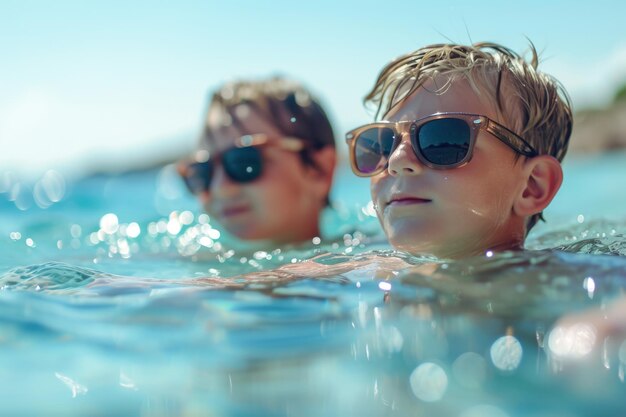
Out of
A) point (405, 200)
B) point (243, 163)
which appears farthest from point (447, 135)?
point (243, 163)

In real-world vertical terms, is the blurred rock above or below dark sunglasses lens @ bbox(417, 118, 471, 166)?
below

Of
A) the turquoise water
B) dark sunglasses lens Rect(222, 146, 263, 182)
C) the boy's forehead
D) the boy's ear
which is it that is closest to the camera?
the turquoise water

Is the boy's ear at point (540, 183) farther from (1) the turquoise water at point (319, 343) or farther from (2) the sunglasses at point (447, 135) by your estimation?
(1) the turquoise water at point (319, 343)

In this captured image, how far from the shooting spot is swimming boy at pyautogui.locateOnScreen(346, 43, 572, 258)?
284 centimetres

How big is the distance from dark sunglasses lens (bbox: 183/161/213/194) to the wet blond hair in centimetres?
186

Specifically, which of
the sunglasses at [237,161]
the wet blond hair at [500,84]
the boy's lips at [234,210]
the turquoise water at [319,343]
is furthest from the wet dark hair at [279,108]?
the turquoise water at [319,343]

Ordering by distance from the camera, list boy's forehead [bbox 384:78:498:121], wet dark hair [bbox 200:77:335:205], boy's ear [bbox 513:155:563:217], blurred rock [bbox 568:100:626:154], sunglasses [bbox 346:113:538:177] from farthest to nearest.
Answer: blurred rock [bbox 568:100:626:154]
wet dark hair [bbox 200:77:335:205]
boy's ear [bbox 513:155:563:217]
boy's forehead [bbox 384:78:498:121]
sunglasses [bbox 346:113:538:177]

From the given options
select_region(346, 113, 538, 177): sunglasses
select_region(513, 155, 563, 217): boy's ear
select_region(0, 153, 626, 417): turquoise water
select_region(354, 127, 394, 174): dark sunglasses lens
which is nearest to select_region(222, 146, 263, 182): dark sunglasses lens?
select_region(354, 127, 394, 174): dark sunglasses lens

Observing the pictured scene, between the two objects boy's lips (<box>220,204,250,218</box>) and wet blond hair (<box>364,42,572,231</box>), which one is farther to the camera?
boy's lips (<box>220,204,250,218</box>)

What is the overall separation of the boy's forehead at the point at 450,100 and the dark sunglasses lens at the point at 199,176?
2249mm

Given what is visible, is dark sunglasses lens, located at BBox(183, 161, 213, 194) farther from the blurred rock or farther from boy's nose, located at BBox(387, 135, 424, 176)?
the blurred rock

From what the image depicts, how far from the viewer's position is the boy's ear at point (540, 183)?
10.0ft

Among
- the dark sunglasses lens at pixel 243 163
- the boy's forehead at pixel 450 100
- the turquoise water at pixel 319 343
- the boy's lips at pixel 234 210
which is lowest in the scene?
the turquoise water at pixel 319 343

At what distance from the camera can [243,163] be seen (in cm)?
482
